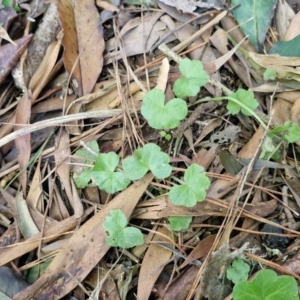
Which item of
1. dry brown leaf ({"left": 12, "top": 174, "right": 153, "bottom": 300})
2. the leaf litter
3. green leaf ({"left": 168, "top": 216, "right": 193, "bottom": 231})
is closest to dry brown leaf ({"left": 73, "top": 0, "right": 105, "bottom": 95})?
the leaf litter

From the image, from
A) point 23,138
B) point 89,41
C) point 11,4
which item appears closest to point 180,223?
point 23,138

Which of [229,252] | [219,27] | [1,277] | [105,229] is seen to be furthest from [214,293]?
[219,27]

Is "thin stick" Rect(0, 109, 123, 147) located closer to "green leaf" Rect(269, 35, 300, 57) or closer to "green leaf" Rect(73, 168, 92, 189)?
"green leaf" Rect(73, 168, 92, 189)

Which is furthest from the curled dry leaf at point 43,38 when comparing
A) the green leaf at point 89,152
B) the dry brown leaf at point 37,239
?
the dry brown leaf at point 37,239

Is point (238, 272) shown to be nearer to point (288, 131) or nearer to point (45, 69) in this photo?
point (288, 131)

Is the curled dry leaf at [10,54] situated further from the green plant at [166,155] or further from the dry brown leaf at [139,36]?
the green plant at [166,155]

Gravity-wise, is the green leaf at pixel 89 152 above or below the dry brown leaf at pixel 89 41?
below
